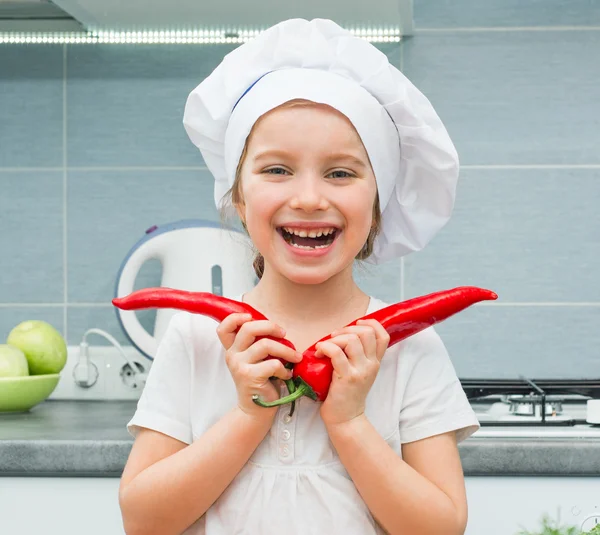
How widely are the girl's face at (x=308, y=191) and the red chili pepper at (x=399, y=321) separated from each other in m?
0.08

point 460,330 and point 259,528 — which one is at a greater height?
point 460,330

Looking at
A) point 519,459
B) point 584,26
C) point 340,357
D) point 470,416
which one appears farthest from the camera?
point 584,26

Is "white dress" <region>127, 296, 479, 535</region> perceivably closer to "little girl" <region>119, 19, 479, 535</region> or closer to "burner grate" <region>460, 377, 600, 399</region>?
"little girl" <region>119, 19, 479, 535</region>

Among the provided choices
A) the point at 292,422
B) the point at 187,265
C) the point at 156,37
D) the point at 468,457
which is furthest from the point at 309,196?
the point at 156,37

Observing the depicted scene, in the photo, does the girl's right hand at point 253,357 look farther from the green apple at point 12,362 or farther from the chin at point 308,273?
the green apple at point 12,362

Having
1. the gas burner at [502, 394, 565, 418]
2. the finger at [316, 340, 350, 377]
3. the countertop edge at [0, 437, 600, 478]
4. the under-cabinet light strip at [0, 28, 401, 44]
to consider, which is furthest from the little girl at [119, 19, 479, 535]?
the under-cabinet light strip at [0, 28, 401, 44]

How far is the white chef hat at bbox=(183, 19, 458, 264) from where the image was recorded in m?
1.00

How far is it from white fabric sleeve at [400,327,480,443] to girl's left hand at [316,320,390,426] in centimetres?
10

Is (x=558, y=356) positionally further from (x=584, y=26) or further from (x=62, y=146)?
(x=62, y=146)

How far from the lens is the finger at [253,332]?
0.92m

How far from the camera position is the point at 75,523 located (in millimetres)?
1404

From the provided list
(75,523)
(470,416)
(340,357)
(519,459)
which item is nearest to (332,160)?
(340,357)

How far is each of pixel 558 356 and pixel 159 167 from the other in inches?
36.6

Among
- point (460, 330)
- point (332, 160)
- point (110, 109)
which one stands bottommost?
point (460, 330)
